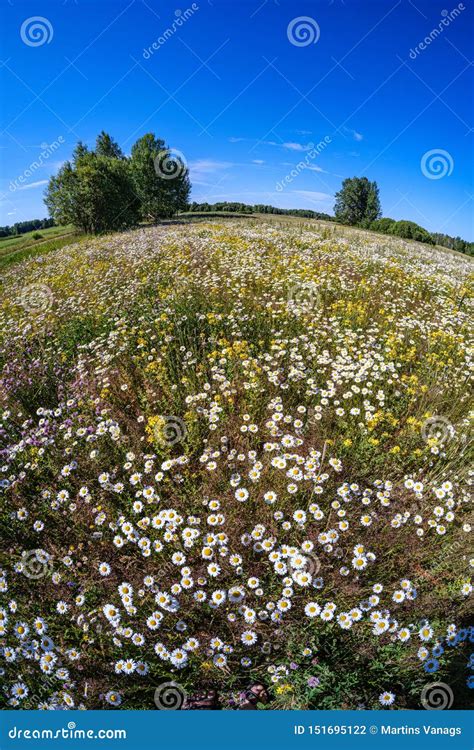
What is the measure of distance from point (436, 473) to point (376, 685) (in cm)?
204

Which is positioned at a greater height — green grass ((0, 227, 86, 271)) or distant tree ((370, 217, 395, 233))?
distant tree ((370, 217, 395, 233))

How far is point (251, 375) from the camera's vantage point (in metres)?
4.46

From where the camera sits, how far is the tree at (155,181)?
46.0 m

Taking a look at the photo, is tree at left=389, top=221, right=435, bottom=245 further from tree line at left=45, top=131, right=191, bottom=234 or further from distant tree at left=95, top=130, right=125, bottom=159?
distant tree at left=95, top=130, right=125, bottom=159

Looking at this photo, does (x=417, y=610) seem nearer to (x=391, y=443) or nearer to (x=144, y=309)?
(x=391, y=443)

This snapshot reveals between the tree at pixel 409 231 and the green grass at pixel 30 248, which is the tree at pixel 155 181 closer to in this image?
the green grass at pixel 30 248

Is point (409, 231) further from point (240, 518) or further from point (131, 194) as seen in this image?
point (240, 518)

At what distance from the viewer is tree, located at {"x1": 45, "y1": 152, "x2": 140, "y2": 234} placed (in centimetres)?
3381

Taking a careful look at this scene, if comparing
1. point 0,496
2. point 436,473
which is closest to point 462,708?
point 436,473

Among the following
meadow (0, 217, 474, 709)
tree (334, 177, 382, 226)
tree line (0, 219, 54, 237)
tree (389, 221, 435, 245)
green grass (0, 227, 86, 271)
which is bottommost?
meadow (0, 217, 474, 709)

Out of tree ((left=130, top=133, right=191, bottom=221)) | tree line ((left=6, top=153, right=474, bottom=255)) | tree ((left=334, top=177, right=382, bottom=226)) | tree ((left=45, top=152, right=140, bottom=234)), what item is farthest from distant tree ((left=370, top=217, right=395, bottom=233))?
tree ((left=45, top=152, right=140, bottom=234))

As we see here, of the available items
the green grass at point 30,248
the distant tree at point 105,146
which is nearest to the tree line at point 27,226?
the distant tree at point 105,146

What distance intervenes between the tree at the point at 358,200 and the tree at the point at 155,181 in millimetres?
37638

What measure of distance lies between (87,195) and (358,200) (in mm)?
58985
